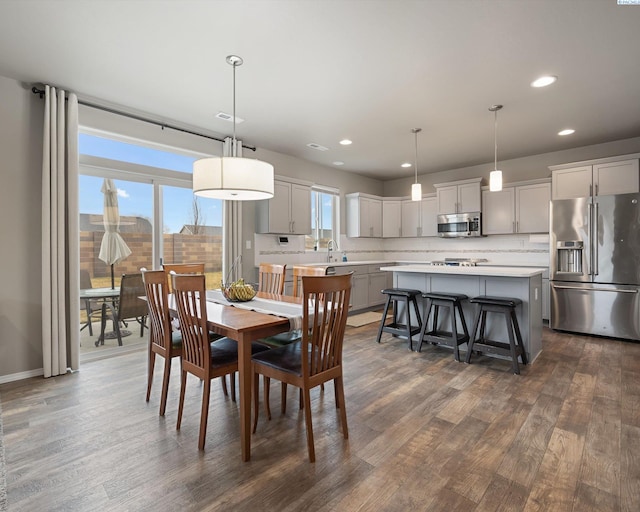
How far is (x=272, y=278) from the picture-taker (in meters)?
3.45

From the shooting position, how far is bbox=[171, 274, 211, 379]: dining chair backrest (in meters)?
2.01

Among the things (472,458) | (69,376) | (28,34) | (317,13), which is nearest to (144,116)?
(28,34)

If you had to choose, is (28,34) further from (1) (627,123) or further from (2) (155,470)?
(1) (627,123)

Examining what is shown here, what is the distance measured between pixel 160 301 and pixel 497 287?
10.7 ft

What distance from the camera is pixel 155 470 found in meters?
1.83

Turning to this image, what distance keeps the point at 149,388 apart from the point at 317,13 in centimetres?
295

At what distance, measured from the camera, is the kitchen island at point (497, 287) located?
3410 mm

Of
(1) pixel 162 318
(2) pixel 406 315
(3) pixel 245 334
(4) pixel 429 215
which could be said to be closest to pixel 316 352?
(3) pixel 245 334

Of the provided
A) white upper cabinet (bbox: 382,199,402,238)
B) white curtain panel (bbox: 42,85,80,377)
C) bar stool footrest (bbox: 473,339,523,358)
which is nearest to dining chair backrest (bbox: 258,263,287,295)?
white curtain panel (bbox: 42,85,80,377)

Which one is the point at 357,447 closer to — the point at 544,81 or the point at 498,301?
the point at 498,301

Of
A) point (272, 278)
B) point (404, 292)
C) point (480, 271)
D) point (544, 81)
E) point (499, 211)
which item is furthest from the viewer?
point (499, 211)

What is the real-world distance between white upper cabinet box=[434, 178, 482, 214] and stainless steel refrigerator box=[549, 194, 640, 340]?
51.9 inches

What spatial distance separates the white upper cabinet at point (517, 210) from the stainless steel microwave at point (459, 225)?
13cm

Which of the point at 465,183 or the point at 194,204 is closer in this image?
the point at 194,204
